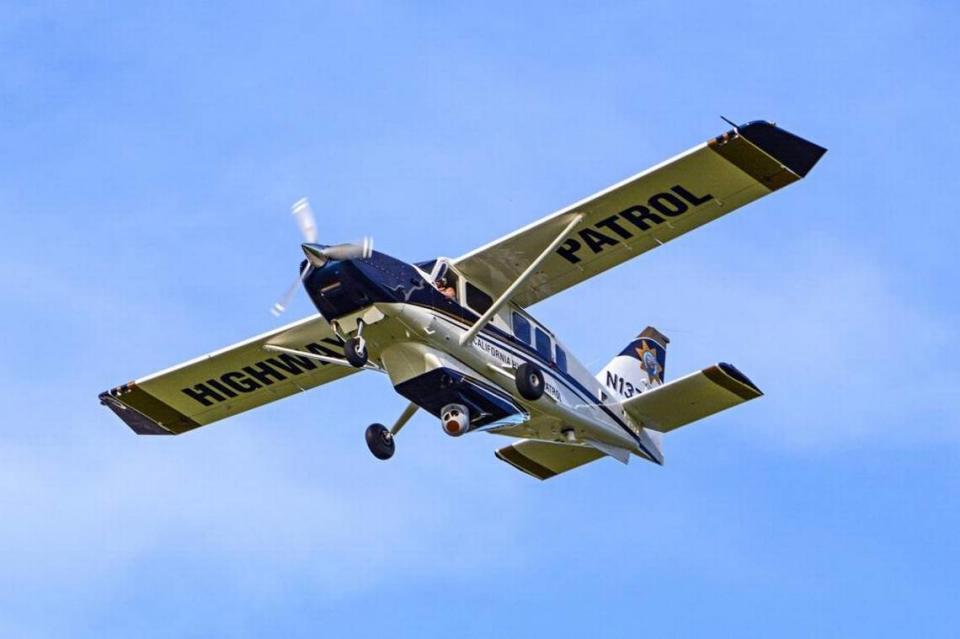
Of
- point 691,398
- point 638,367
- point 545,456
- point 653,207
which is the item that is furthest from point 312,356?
point 638,367

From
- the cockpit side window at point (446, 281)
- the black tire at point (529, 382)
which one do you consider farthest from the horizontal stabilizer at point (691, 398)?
the cockpit side window at point (446, 281)

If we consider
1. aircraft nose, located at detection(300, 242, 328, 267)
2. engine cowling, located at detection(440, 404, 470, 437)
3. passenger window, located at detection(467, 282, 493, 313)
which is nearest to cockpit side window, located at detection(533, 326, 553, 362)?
passenger window, located at detection(467, 282, 493, 313)

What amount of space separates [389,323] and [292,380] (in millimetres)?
5077

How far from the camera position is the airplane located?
87.2ft

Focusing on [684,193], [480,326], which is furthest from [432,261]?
[684,193]

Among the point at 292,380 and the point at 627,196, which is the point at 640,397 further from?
the point at 292,380

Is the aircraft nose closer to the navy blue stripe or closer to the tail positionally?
the navy blue stripe

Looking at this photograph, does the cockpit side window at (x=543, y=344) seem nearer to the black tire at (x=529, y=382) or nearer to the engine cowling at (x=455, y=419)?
the black tire at (x=529, y=382)

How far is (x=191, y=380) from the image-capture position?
103 ft

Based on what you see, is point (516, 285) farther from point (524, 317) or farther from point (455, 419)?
point (455, 419)

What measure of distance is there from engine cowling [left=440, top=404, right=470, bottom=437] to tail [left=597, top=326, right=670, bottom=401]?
431cm

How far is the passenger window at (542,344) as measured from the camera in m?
28.7

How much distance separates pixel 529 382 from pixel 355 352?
2.57 meters

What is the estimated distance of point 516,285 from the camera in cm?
2730
